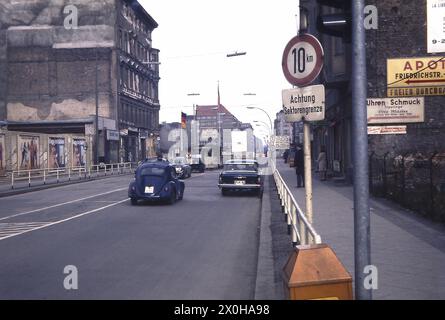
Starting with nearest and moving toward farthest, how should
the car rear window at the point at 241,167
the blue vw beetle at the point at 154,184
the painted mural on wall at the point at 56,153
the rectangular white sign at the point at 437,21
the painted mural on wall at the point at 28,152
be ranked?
the rectangular white sign at the point at 437,21, the blue vw beetle at the point at 154,184, the car rear window at the point at 241,167, the painted mural on wall at the point at 28,152, the painted mural on wall at the point at 56,153

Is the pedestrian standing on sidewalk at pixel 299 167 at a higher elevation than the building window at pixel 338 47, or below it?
below

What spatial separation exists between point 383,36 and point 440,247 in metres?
17.0

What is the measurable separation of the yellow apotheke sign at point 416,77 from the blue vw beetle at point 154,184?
1102 centimetres

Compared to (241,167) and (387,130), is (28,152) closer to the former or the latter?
(241,167)

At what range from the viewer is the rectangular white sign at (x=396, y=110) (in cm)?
2319

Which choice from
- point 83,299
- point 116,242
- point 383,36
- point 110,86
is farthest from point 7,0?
point 83,299

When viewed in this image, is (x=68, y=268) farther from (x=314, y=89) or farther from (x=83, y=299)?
(x=314, y=89)

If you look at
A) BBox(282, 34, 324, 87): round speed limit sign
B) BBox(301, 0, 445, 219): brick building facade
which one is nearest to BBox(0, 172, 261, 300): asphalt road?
BBox(282, 34, 324, 87): round speed limit sign

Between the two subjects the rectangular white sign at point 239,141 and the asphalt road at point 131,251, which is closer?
the asphalt road at point 131,251

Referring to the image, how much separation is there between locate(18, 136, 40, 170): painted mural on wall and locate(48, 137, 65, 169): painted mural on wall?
6.52 ft

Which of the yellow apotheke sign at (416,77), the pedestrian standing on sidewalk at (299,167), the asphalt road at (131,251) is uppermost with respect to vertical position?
the yellow apotheke sign at (416,77)

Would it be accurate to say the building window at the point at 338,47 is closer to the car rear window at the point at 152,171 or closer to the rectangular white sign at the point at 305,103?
the car rear window at the point at 152,171

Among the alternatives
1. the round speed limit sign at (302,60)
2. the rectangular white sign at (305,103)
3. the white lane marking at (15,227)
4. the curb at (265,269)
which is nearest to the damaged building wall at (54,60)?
the white lane marking at (15,227)

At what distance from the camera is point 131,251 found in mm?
10008
